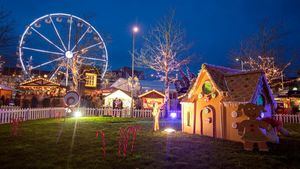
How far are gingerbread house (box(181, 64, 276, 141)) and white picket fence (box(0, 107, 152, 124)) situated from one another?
34.4ft

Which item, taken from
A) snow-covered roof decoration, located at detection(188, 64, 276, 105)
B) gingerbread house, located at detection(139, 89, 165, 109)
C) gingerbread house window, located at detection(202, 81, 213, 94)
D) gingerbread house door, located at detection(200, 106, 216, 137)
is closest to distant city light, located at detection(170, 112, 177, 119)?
gingerbread house, located at detection(139, 89, 165, 109)

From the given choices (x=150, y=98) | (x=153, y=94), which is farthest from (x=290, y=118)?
(x=150, y=98)

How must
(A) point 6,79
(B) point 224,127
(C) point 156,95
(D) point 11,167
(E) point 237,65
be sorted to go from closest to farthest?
(D) point 11,167 → (B) point 224,127 → (C) point 156,95 → (E) point 237,65 → (A) point 6,79

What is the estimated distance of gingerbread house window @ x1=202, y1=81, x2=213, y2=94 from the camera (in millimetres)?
11221

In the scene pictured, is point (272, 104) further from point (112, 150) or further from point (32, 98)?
point (32, 98)

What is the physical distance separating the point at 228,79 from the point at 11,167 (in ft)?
29.6

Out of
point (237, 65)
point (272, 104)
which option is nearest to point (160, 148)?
point (272, 104)

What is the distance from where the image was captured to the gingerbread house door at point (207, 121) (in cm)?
1099

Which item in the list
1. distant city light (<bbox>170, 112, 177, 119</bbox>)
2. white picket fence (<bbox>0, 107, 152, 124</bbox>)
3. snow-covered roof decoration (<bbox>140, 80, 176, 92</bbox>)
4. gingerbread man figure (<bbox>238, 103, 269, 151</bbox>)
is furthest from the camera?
snow-covered roof decoration (<bbox>140, 80, 176, 92</bbox>)

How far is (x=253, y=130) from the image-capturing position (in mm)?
8445

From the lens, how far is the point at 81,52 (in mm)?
27328

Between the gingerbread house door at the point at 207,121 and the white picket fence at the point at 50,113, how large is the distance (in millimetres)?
10748

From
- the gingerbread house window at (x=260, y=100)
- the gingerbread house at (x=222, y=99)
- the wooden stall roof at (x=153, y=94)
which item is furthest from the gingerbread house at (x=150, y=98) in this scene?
the gingerbread house window at (x=260, y=100)

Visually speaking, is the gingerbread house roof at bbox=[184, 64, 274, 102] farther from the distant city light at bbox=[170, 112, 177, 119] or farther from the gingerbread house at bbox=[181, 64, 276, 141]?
the distant city light at bbox=[170, 112, 177, 119]
